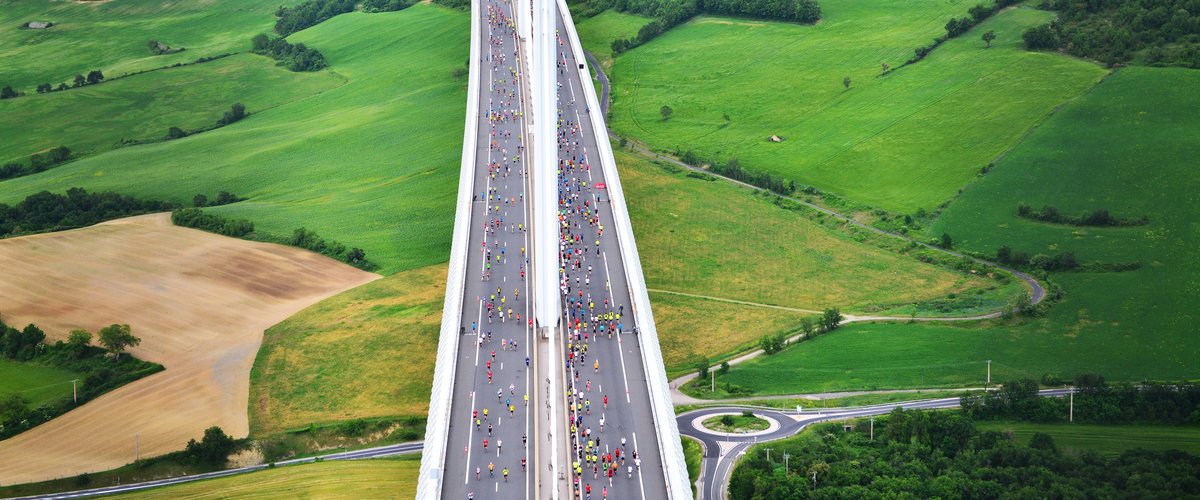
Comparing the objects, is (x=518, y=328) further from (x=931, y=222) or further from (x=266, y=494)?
(x=931, y=222)

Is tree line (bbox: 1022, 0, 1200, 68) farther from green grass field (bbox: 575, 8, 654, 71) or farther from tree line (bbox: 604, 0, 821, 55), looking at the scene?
green grass field (bbox: 575, 8, 654, 71)

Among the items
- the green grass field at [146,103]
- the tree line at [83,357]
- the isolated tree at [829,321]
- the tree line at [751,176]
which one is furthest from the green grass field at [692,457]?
the green grass field at [146,103]

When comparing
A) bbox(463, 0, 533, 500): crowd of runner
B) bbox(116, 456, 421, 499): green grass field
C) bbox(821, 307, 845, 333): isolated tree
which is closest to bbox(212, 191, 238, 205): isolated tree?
bbox(463, 0, 533, 500): crowd of runner

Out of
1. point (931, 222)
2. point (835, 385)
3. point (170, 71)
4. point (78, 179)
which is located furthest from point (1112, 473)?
point (170, 71)

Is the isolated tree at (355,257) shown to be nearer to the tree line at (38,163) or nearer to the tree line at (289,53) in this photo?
the tree line at (38,163)

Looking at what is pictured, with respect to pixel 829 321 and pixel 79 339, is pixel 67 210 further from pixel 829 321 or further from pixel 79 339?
pixel 829 321
